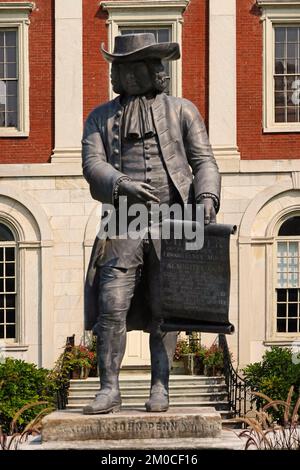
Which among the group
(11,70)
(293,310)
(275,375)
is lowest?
(275,375)

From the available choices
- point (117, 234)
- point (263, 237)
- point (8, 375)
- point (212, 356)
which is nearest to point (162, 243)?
point (117, 234)

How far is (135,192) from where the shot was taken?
1547cm

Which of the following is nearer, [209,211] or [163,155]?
[209,211]

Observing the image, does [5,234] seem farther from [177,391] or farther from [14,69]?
[177,391]

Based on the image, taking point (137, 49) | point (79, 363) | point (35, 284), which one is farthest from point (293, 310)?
point (137, 49)

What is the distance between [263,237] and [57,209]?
3890 mm

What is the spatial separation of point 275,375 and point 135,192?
45.7ft

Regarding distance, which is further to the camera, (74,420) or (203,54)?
(203,54)

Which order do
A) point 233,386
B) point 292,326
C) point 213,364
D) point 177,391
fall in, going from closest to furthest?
1. point 233,386
2. point 177,391
3. point 213,364
4. point 292,326

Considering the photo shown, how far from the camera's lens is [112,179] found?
50.9 ft

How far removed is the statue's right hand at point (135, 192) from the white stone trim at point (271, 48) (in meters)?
19.7

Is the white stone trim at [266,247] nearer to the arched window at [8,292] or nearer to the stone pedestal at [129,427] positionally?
the arched window at [8,292]

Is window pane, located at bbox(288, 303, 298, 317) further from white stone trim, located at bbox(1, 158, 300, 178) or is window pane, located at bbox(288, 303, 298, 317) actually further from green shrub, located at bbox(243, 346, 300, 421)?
green shrub, located at bbox(243, 346, 300, 421)

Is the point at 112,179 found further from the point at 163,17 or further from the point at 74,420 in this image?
the point at 163,17
